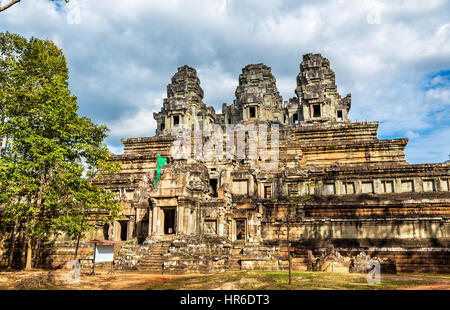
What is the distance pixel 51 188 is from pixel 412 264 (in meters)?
24.3

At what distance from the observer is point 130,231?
28.6 m

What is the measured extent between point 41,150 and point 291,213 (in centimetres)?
1838

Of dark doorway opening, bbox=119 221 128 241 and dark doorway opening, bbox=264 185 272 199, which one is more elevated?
dark doorway opening, bbox=264 185 272 199

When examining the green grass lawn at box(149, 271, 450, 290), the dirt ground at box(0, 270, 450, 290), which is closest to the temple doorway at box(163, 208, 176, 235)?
the dirt ground at box(0, 270, 450, 290)

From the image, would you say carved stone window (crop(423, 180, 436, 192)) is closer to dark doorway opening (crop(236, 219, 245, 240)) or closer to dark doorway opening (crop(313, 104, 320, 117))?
dark doorway opening (crop(236, 219, 245, 240))

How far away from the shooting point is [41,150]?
23812 millimetres

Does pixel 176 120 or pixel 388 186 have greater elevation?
pixel 176 120

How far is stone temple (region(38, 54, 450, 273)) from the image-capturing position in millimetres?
23797

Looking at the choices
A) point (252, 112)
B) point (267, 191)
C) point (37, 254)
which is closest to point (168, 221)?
point (267, 191)

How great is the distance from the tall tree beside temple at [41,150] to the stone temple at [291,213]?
4.27 m

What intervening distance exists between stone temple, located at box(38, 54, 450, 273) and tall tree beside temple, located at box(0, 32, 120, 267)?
4270 mm

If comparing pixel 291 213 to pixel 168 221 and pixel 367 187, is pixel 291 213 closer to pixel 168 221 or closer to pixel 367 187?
pixel 367 187
